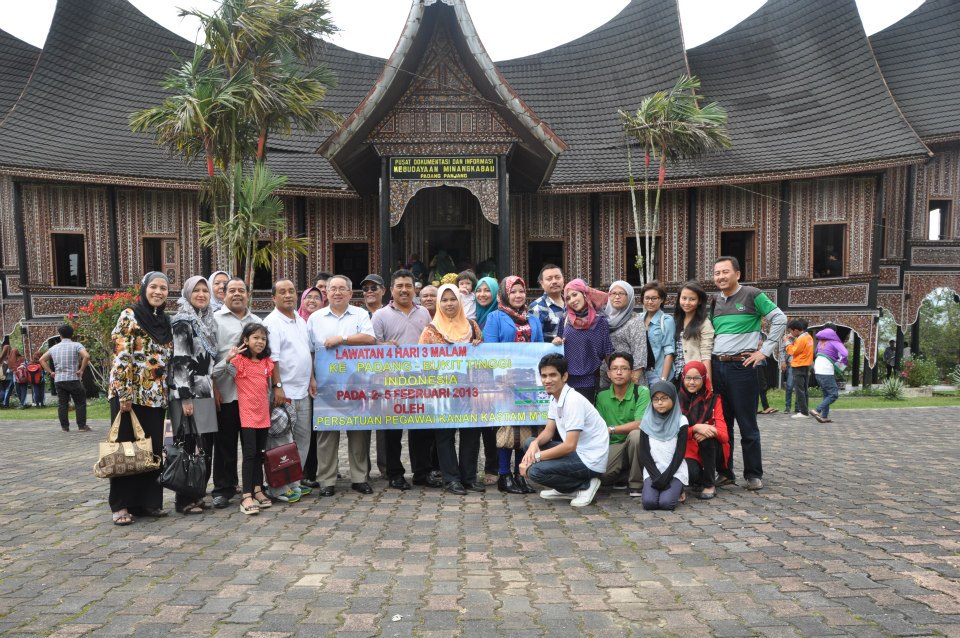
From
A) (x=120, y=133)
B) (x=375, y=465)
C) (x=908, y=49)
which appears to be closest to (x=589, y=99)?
(x=908, y=49)

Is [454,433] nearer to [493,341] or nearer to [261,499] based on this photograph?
[493,341]

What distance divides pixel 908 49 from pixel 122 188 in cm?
2262

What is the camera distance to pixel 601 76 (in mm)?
19422

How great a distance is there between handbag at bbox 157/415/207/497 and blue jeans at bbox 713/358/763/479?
4438 millimetres

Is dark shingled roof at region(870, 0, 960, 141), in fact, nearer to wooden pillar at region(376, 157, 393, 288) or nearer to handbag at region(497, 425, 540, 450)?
wooden pillar at region(376, 157, 393, 288)

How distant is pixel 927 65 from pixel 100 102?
76.7ft

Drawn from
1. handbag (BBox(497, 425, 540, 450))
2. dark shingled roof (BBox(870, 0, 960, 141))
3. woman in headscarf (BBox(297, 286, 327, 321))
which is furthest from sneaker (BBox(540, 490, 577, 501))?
dark shingled roof (BBox(870, 0, 960, 141))

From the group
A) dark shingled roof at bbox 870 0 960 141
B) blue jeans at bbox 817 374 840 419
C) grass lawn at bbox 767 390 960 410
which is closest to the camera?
blue jeans at bbox 817 374 840 419

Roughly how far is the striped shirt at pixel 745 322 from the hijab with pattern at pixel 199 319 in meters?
4.36

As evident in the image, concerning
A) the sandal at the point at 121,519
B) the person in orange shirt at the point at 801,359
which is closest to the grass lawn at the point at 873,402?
the person in orange shirt at the point at 801,359

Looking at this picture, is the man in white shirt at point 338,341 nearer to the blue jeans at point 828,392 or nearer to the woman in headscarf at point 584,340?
the woman in headscarf at point 584,340

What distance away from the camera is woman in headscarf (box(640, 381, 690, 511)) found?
5.28 meters

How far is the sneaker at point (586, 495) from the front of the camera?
5.48m

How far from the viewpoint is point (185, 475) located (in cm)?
507
